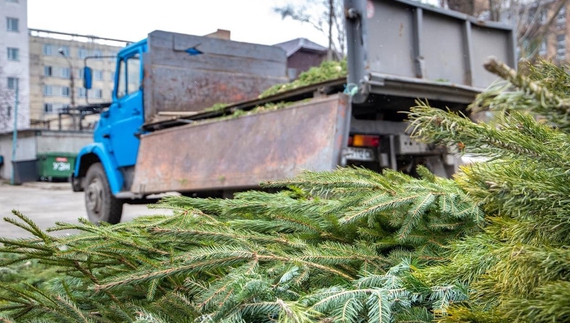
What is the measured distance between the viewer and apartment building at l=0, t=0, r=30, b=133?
6.34 meters

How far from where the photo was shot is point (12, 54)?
329 inches

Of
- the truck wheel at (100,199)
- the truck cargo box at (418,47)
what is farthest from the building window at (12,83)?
the truck cargo box at (418,47)

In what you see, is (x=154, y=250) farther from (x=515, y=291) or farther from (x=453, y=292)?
(x=515, y=291)

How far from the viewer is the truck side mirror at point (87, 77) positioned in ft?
29.5

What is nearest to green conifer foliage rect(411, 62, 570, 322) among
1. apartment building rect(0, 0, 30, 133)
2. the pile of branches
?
the pile of branches

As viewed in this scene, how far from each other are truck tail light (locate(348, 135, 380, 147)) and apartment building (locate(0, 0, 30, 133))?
3.75 metres

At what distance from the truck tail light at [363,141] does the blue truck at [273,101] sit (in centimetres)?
1

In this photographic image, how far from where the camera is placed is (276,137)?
5.82 m

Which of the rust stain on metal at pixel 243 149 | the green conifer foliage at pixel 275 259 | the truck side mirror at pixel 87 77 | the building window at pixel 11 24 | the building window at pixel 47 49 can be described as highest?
the building window at pixel 47 49

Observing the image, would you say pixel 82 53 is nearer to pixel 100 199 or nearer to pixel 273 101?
pixel 100 199

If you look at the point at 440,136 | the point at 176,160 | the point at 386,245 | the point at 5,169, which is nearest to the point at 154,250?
the point at 386,245

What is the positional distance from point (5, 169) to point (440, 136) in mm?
21874

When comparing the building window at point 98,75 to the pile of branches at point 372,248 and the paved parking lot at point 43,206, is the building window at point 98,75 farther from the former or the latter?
the pile of branches at point 372,248

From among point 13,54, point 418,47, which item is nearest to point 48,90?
point 13,54
